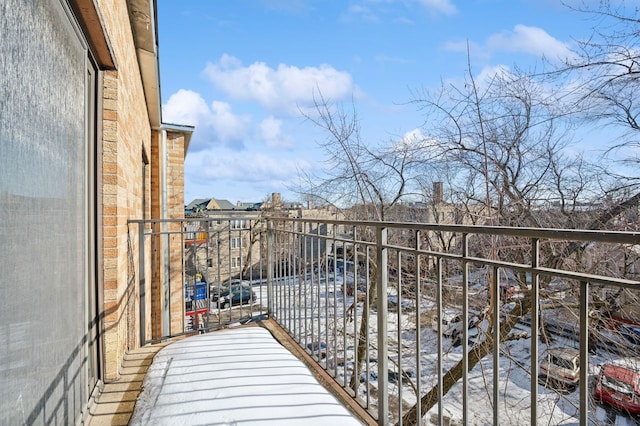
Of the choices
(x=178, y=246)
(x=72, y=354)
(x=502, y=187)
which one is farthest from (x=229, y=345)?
(x=502, y=187)

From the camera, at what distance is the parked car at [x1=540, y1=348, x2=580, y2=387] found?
16.3 ft

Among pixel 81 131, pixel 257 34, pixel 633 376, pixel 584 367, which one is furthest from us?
pixel 257 34

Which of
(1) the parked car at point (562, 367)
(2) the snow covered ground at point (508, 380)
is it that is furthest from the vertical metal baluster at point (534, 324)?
(1) the parked car at point (562, 367)

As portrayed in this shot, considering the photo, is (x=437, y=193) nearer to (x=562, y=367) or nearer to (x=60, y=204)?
(x=562, y=367)

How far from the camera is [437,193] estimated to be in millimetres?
7699

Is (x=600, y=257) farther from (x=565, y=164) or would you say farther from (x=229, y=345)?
(x=229, y=345)

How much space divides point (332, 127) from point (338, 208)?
6.24ft

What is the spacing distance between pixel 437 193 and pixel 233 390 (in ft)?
21.9

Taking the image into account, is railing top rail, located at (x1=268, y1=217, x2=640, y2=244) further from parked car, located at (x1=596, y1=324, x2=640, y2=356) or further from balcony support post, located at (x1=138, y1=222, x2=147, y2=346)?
parked car, located at (x1=596, y1=324, x2=640, y2=356)

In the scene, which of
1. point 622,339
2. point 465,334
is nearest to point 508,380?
point 622,339

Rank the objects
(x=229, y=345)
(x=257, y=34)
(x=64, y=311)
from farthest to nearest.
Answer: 1. (x=257, y=34)
2. (x=229, y=345)
3. (x=64, y=311)

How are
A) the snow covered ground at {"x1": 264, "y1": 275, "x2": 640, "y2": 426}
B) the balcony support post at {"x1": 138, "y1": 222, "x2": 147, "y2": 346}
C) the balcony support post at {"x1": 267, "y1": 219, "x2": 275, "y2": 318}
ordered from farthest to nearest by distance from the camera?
the snow covered ground at {"x1": 264, "y1": 275, "x2": 640, "y2": 426} < the balcony support post at {"x1": 267, "y1": 219, "x2": 275, "y2": 318} < the balcony support post at {"x1": 138, "y1": 222, "x2": 147, "y2": 346}

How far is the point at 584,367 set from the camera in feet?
3.28

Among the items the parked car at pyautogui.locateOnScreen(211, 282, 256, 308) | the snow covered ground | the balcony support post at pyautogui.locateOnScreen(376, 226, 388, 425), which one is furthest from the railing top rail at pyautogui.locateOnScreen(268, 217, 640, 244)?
the parked car at pyautogui.locateOnScreen(211, 282, 256, 308)
